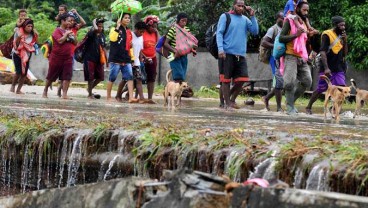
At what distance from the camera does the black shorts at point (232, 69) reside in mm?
14141

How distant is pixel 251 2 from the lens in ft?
85.5

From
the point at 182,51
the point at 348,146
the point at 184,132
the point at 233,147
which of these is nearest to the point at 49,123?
the point at 184,132

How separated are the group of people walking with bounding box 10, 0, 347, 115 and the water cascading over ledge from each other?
5721mm

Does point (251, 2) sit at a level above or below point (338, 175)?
above

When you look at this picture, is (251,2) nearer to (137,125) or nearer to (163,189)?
(137,125)

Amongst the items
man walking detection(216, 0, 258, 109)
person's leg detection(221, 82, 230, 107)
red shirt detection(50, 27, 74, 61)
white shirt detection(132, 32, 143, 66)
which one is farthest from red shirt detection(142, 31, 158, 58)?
person's leg detection(221, 82, 230, 107)

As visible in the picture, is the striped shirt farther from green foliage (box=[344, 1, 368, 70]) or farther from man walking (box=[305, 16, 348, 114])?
green foliage (box=[344, 1, 368, 70])

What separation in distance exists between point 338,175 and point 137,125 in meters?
2.95

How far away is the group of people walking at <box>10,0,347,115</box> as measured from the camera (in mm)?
13258

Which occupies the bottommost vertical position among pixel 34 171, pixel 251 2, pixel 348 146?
pixel 34 171

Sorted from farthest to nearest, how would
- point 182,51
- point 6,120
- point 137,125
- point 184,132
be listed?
1. point 182,51
2. point 6,120
3. point 137,125
4. point 184,132

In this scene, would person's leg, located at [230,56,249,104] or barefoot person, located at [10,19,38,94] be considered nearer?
person's leg, located at [230,56,249,104]

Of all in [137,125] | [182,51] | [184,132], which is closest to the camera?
[184,132]

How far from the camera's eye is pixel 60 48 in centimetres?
1702
